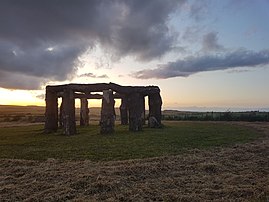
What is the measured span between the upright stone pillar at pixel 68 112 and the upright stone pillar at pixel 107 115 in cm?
227

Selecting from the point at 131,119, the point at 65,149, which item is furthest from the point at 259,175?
the point at 131,119

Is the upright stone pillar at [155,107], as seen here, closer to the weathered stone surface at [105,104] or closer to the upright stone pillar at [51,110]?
the weathered stone surface at [105,104]

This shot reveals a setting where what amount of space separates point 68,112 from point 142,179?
16.4 metres

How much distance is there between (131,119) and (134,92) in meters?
2.37

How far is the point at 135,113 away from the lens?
2677cm

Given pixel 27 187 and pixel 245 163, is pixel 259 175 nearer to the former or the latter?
pixel 245 163

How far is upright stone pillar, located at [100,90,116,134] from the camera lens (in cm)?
2400

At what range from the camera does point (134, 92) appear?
2744 centimetres

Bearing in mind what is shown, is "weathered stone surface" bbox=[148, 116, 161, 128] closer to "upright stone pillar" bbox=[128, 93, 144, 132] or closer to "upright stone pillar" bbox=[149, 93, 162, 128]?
"upright stone pillar" bbox=[149, 93, 162, 128]

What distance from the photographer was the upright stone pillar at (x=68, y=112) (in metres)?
24.4

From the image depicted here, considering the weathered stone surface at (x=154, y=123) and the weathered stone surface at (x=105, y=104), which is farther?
the weathered stone surface at (x=154, y=123)

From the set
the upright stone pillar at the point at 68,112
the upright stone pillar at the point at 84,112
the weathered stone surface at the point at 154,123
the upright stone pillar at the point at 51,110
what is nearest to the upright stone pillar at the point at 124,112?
the upright stone pillar at the point at 84,112

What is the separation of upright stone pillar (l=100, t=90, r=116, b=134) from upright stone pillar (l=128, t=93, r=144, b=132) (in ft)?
7.13

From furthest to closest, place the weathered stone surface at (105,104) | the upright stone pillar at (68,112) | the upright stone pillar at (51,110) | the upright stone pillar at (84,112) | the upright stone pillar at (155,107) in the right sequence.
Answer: the upright stone pillar at (84,112) → the upright stone pillar at (155,107) → the upright stone pillar at (51,110) → the weathered stone surface at (105,104) → the upright stone pillar at (68,112)
